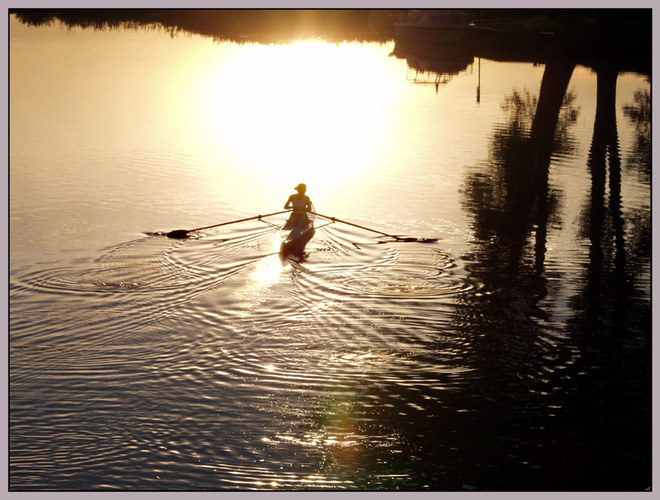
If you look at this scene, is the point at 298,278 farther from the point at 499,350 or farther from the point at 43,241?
the point at 43,241

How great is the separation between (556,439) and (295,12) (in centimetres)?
6273

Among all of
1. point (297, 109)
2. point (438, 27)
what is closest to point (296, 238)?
point (297, 109)

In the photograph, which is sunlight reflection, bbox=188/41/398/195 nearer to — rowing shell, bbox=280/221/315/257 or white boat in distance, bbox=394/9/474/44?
white boat in distance, bbox=394/9/474/44

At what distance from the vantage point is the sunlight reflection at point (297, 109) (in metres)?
30.7

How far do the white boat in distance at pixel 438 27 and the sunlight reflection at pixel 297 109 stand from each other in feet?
8.58

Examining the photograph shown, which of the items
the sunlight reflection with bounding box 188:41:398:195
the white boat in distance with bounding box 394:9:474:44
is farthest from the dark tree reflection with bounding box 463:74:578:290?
the white boat in distance with bounding box 394:9:474:44

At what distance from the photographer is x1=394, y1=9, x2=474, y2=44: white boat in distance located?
57.3 metres

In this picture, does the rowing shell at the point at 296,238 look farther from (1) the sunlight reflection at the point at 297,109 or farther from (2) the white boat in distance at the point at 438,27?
(2) the white boat in distance at the point at 438,27

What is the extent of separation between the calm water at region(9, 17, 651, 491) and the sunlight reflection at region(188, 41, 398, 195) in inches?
10.3

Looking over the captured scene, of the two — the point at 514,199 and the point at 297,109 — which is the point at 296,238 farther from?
the point at 297,109

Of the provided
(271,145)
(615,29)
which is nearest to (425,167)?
(271,145)

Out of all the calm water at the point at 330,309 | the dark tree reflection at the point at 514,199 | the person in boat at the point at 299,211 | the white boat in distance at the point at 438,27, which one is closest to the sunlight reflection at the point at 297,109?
the calm water at the point at 330,309

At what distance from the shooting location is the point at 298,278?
18859 millimetres

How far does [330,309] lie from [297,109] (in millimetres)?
24226
